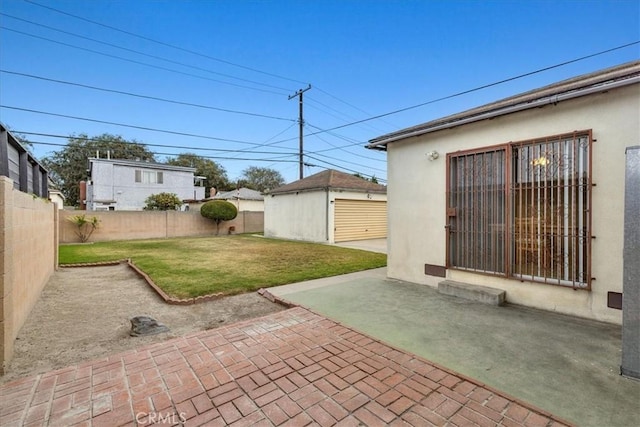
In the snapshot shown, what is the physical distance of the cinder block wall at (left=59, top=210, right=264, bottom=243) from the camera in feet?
49.5

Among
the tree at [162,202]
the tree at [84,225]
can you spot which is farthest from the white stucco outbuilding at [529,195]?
the tree at [162,202]

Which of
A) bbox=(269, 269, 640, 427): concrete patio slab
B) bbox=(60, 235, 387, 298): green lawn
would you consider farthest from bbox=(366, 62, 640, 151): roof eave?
bbox=(60, 235, 387, 298): green lawn

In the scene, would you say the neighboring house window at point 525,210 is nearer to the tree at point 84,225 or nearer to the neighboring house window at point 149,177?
the tree at point 84,225

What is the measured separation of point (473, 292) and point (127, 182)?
28.9 metres

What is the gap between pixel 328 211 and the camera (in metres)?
14.4

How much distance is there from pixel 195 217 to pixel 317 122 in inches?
429

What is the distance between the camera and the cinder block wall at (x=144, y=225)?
1510 centimetres

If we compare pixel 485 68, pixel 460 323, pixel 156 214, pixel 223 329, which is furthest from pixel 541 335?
pixel 156 214

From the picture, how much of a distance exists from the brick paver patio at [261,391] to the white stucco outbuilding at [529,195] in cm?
284

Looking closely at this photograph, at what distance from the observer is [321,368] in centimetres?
278

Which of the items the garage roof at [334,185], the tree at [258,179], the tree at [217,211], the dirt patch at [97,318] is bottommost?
the dirt patch at [97,318]

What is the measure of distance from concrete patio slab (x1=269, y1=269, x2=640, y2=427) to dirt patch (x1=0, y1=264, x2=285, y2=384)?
1175 mm
